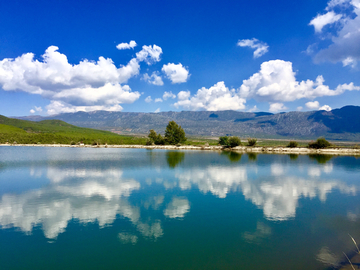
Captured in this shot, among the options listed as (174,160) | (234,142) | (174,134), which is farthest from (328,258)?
(174,134)

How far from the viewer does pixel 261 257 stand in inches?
378

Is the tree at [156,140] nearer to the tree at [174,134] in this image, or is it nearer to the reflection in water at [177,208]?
the tree at [174,134]

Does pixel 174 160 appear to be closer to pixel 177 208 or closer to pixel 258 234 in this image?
pixel 177 208

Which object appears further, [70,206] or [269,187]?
[269,187]

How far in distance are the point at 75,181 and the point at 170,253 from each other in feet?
55.3

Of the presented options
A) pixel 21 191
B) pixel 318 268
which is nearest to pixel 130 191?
pixel 21 191

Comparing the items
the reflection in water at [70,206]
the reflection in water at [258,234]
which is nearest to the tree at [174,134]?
the reflection in water at [70,206]

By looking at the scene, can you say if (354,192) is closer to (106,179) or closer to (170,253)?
(170,253)

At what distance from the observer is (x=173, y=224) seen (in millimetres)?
12867

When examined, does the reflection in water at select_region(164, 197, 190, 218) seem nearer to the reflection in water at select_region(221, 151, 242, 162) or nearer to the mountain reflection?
the mountain reflection

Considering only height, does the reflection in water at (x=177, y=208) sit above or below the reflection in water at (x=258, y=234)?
above

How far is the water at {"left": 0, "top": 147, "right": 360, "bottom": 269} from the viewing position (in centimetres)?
943

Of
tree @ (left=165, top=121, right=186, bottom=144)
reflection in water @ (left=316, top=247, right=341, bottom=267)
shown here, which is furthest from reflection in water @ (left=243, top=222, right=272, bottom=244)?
tree @ (left=165, top=121, right=186, bottom=144)

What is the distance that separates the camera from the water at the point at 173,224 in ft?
30.9
